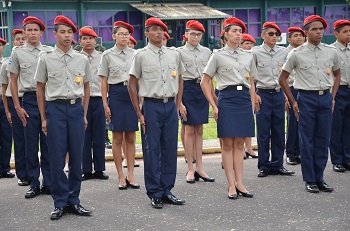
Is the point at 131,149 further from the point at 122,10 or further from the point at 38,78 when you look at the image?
the point at 122,10

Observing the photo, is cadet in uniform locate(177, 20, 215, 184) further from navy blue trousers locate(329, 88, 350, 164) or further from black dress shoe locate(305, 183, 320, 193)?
navy blue trousers locate(329, 88, 350, 164)

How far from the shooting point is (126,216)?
750 centimetres

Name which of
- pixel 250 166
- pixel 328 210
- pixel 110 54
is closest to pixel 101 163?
pixel 110 54

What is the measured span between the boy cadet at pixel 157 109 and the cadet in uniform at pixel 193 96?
148 centimetres

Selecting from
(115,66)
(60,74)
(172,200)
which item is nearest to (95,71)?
(115,66)

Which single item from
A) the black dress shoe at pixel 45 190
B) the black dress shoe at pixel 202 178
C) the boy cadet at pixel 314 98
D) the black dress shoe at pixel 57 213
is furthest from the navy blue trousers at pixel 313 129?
the black dress shoe at pixel 45 190

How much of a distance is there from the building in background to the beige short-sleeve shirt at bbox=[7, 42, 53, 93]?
929 inches

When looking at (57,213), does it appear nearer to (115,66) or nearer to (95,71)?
(115,66)

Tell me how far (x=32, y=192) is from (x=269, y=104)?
373 centimetres

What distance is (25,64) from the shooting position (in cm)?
880

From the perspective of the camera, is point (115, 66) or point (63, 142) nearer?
point (63, 142)

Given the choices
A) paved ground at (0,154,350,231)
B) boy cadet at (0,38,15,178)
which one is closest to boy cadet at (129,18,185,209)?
paved ground at (0,154,350,231)

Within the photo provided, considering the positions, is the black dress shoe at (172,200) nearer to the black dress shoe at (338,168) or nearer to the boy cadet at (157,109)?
the boy cadet at (157,109)

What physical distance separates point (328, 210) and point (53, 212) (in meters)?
3.14
